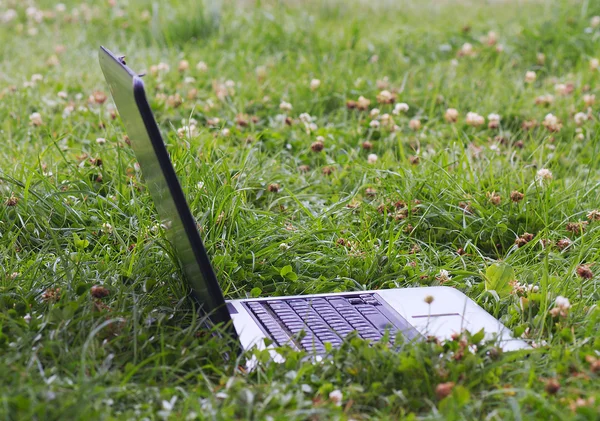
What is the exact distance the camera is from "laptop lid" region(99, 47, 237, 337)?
1.49 meters

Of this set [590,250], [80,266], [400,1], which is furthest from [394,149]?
[400,1]

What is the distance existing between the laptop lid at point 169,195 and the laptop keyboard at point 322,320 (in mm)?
150

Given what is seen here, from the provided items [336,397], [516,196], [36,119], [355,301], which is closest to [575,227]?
[516,196]

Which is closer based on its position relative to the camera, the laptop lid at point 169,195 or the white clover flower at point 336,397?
the laptop lid at point 169,195

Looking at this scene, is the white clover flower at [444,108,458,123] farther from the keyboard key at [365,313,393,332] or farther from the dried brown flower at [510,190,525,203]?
the keyboard key at [365,313,393,332]

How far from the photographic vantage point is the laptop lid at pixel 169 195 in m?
1.49

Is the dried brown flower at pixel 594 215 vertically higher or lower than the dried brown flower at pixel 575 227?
higher

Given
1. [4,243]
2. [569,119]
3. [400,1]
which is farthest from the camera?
[400,1]

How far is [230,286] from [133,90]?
101 centimetres

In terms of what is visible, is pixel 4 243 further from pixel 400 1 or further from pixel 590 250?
pixel 400 1

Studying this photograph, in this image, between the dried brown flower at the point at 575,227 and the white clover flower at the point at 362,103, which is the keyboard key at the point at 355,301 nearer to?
the dried brown flower at the point at 575,227

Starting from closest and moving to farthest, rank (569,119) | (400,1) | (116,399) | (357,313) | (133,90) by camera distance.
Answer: (133,90)
(116,399)
(357,313)
(569,119)
(400,1)

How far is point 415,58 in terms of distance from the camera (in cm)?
501

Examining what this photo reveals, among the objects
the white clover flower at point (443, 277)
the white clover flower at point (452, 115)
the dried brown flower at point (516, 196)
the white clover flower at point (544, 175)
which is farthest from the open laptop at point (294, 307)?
the white clover flower at point (452, 115)
